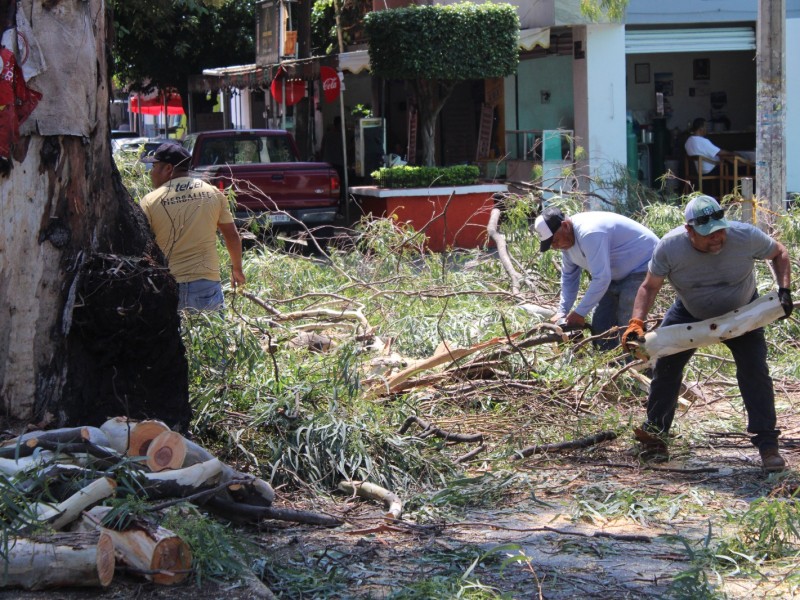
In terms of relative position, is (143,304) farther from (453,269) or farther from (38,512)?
(453,269)

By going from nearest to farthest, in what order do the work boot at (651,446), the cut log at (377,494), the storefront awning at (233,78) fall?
the cut log at (377,494) < the work boot at (651,446) < the storefront awning at (233,78)

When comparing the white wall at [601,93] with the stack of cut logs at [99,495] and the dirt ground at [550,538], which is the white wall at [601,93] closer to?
the dirt ground at [550,538]

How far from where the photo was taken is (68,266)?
5.20 m

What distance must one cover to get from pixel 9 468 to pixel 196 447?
873 mm

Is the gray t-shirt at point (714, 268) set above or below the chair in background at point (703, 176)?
below

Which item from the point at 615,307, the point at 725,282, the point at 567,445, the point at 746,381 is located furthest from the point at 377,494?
the point at 615,307

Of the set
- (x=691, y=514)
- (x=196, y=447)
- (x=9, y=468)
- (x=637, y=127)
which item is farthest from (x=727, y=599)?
(x=637, y=127)

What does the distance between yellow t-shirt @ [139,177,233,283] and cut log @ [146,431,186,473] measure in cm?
214

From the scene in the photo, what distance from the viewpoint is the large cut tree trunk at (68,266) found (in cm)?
509

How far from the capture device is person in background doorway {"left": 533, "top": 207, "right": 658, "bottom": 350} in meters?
7.28

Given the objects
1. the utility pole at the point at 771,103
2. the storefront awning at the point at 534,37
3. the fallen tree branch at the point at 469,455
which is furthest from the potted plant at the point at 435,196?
the fallen tree branch at the point at 469,455

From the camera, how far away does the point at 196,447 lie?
16.3ft

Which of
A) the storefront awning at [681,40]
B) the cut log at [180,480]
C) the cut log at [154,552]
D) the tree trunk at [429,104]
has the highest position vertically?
the storefront awning at [681,40]

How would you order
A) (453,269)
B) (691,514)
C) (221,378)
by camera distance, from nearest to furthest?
1. (691,514)
2. (221,378)
3. (453,269)
